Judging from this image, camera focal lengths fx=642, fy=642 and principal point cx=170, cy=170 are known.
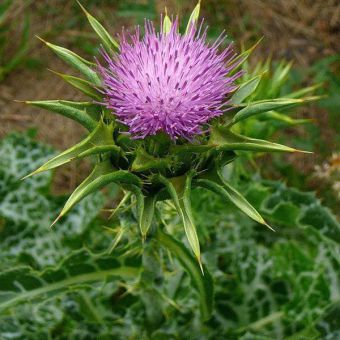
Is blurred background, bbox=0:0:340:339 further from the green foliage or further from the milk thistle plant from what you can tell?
the milk thistle plant

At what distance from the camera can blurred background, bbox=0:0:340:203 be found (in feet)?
11.9

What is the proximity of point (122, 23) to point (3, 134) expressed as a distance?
961 millimetres

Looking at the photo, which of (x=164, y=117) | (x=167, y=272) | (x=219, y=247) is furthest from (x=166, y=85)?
(x=219, y=247)

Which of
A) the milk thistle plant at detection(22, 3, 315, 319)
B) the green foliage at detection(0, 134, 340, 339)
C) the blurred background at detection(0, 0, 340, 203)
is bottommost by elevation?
the green foliage at detection(0, 134, 340, 339)

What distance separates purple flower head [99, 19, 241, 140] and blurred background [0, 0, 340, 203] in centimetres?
180

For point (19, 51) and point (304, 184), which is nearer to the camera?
point (304, 184)

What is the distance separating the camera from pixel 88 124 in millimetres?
1650

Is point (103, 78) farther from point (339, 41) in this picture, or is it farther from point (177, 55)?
point (339, 41)

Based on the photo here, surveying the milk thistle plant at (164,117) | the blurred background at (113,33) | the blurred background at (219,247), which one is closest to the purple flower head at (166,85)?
the milk thistle plant at (164,117)

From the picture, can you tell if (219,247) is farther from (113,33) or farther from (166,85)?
(113,33)

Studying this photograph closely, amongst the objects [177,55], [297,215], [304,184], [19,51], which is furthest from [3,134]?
[177,55]

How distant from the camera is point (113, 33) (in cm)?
380

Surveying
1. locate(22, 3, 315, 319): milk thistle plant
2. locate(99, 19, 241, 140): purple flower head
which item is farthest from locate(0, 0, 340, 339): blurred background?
locate(99, 19, 241, 140): purple flower head

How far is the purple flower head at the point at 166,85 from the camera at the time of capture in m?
1.64
